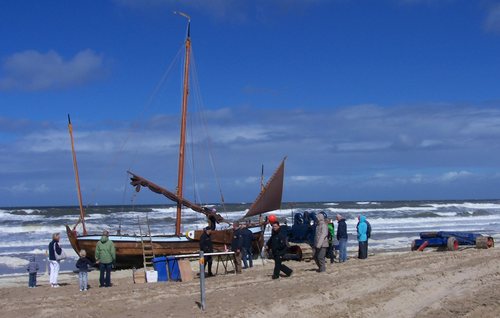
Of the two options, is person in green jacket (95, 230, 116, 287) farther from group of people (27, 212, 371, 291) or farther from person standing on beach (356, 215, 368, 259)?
person standing on beach (356, 215, 368, 259)

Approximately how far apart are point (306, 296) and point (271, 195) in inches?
556

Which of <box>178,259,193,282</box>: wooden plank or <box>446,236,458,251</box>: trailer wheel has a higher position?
<box>446,236,458,251</box>: trailer wheel

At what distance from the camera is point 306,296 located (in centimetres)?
1128

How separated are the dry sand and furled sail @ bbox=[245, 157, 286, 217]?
30.5 ft

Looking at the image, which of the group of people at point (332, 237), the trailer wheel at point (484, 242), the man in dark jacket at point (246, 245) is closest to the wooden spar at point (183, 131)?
the man in dark jacket at point (246, 245)

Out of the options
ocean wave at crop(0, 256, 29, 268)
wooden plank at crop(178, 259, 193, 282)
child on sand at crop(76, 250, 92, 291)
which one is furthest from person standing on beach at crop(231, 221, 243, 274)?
ocean wave at crop(0, 256, 29, 268)

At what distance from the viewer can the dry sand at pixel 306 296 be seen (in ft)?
34.1

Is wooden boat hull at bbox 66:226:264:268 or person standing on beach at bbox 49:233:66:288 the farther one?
wooden boat hull at bbox 66:226:264:268

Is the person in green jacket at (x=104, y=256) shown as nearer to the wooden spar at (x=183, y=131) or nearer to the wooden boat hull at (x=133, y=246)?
the wooden boat hull at (x=133, y=246)

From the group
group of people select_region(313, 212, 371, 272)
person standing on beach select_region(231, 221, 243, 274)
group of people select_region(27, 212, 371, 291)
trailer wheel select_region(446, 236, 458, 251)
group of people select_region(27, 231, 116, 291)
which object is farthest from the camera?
trailer wheel select_region(446, 236, 458, 251)

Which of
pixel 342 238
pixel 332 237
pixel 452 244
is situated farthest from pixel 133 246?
pixel 452 244

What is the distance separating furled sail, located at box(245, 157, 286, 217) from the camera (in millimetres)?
24888

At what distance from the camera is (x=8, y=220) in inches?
2472

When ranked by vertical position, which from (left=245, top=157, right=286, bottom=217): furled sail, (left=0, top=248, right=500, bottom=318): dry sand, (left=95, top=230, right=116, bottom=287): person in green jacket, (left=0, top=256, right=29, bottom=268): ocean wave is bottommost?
(left=0, top=256, right=29, bottom=268): ocean wave
